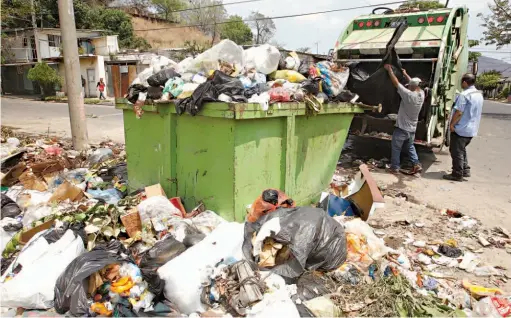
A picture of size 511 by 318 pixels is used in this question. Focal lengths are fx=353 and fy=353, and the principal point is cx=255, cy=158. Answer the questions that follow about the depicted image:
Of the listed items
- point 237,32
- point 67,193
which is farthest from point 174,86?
point 237,32

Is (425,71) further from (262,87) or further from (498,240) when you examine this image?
(262,87)

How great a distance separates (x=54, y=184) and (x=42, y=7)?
90.9 ft

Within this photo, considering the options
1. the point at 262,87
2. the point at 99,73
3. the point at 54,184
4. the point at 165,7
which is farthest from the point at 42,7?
the point at 262,87

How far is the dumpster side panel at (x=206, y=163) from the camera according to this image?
2.79 meters

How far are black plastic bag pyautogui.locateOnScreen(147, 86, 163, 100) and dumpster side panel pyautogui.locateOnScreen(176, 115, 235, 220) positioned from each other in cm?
33

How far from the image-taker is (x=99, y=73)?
69.5ft

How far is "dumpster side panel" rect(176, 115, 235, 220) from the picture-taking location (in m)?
2.79

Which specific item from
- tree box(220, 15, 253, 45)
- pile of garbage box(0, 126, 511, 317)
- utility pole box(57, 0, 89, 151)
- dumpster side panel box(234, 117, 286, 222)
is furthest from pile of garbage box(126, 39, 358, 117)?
tree box(220, 15, 253, 45)

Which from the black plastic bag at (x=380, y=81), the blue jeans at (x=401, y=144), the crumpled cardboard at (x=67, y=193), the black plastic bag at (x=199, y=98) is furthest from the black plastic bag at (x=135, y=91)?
the blue jeans at (x=401, y=144)

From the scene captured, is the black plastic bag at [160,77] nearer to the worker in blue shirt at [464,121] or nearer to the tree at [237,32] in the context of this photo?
the worker in blue shirt at [464,121]

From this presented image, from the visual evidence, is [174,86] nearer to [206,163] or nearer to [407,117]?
[206,163]

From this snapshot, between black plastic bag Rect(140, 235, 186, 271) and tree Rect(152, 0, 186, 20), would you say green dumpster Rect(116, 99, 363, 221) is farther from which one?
tree Rect(152, 0, 186, 20)

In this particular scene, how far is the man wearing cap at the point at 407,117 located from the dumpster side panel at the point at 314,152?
4.67 ft

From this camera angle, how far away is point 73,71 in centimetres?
Result: 586
